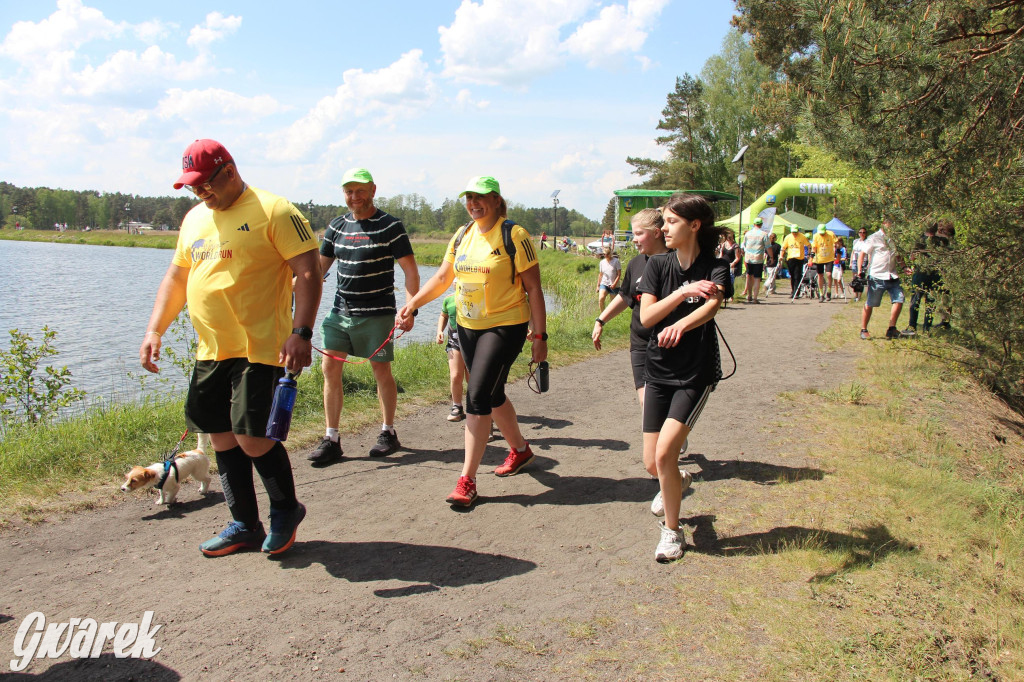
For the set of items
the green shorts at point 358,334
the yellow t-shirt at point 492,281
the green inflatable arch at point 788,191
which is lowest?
the green shorts at point 358,334

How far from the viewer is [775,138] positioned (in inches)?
2121

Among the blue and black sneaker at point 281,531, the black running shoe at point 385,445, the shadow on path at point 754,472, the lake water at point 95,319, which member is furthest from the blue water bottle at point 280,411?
the lake water at point 95,319

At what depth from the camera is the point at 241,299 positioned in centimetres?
348

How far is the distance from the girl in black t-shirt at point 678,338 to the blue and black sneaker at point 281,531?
1908 mm

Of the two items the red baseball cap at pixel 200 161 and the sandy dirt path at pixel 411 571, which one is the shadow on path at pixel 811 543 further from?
the red baseball cap at pixel 200 161

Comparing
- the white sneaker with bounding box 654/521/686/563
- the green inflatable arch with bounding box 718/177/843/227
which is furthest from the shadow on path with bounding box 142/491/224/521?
the green inflatable arch with bounding box 718/177/843/227

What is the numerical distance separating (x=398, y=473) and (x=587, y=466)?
1421mm

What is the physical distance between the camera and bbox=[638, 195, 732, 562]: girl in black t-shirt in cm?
360

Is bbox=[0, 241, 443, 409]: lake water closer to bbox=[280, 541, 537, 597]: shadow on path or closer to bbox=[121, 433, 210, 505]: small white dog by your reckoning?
bbox=[121, 433, 210, 505]: small white dog

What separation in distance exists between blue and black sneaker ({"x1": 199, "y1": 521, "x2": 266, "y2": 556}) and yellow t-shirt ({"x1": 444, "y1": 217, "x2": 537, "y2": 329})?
1766mm

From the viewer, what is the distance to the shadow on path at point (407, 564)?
351 cm

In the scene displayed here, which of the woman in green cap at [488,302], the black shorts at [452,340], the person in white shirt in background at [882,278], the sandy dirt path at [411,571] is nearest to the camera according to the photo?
the sandy dirt path at [411,571]

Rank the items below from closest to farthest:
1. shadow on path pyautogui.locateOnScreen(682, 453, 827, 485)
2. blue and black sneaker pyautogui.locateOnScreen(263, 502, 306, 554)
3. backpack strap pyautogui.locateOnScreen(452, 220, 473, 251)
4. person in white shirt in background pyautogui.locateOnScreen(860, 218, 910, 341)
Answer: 1. blue and black sneaker pyautogui.locateOnScreen(263, 502, 306, 554)
2. backpack strap pyautogui.locateOnScreen(452, 220, 473, 251)
3. shadow on path pyautogui.locateOnScreen(682, 453, 827, 485)
4. person in white shirt in background pyautogui.locateOnScreen(860, 218, 910, 341)

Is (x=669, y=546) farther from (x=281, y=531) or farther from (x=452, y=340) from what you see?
(x=452, y=340)
